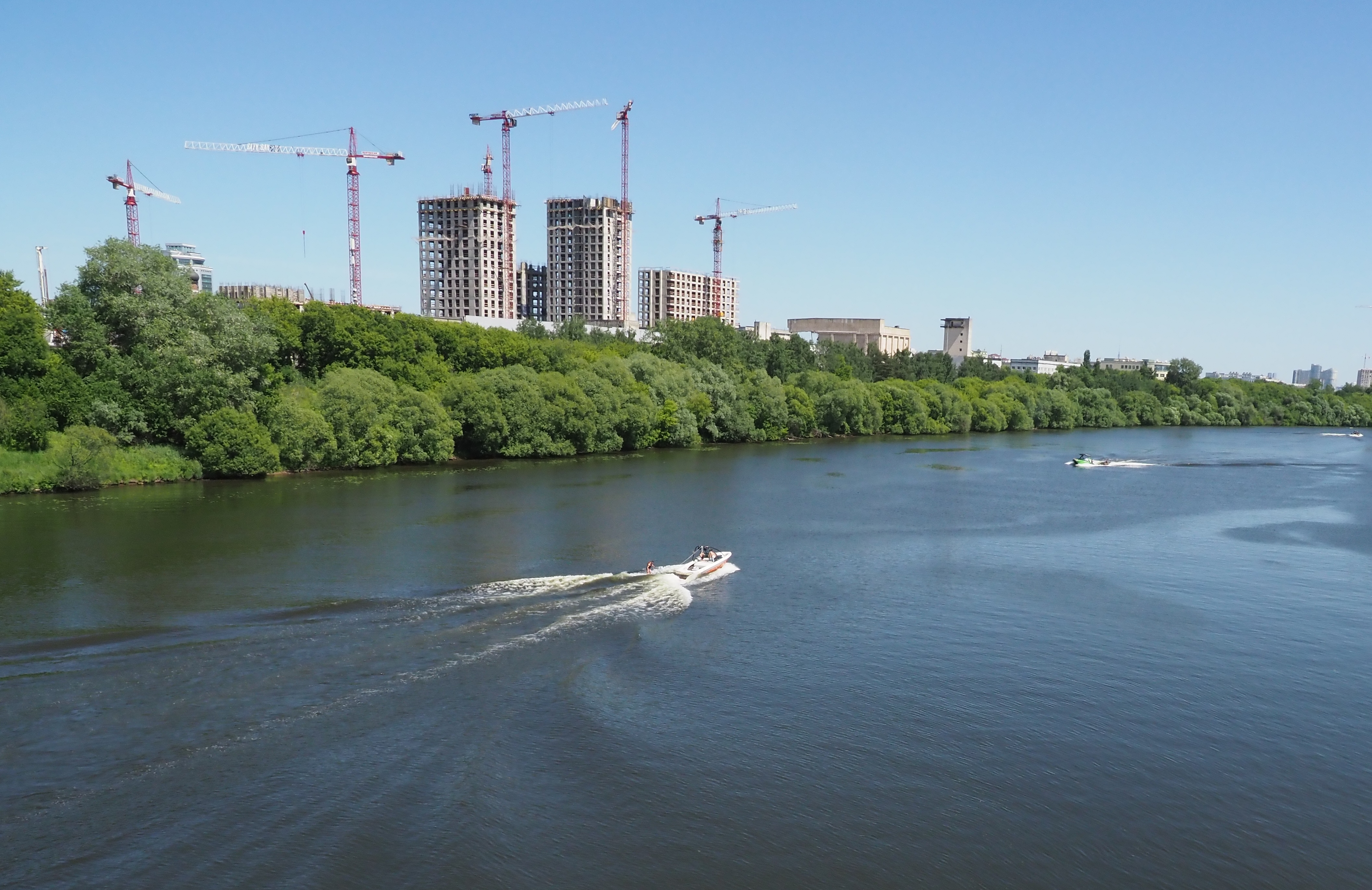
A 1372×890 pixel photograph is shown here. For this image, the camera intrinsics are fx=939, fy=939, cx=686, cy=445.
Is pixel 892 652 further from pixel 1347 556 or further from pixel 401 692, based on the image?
pixel 1347 556

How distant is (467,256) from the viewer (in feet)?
514

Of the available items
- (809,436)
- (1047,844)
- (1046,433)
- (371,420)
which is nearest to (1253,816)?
(1047,844)

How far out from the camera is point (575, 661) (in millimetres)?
21734

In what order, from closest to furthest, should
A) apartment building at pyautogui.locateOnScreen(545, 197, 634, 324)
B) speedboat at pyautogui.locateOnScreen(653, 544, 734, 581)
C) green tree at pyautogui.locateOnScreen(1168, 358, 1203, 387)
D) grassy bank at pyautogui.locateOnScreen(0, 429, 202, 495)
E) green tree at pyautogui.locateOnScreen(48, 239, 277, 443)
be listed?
speedboat at pyautogui.locateOnScreen(653, 544, 734, 581)
grassy bank at pyautogui.locateOnScreen(0, 429, 202, 495)
green tree at pyautogui.locateOnScreen(48, 239, 277, 443)
green tree at pyautogui.locateOnScreen(1168, 358, 1203, 387)
apartment building at pyautogui.locateOnScreen(545, 197, 634, 324)

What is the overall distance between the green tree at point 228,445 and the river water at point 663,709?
1134 centimetres

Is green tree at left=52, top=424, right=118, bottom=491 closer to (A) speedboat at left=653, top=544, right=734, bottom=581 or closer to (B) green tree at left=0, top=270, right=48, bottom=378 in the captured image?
(B) green tree at left=0, top=270, right=48, bottom=378

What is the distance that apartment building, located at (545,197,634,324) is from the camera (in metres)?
178

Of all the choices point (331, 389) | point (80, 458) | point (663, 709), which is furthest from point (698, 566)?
point (331, 389)

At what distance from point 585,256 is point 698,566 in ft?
513

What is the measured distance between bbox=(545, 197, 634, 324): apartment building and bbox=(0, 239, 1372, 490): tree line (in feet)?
270

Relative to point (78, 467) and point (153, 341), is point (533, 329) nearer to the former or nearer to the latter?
point (153, 341)

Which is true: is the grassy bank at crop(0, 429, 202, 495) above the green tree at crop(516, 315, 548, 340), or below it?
below

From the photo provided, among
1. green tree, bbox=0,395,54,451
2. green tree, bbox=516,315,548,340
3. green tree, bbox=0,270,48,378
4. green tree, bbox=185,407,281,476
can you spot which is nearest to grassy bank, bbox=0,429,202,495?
green tree, bbox=0,395,54,451

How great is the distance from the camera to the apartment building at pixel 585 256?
178 m
